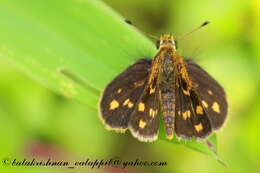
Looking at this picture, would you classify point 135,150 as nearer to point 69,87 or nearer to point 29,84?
point 29,84

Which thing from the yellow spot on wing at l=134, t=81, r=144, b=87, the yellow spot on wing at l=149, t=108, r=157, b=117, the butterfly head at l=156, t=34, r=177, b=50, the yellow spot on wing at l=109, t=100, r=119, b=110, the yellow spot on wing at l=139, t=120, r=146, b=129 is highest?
the butterfly head at l=156, t=34, r=177, b=50

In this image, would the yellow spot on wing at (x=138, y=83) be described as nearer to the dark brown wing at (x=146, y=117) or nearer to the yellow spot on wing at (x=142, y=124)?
the dark brown wing at (x=146, y=117)

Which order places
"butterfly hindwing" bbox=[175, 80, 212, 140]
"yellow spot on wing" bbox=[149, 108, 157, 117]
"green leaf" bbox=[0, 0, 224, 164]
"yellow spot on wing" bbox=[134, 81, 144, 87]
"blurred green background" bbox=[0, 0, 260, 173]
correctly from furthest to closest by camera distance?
"blurred green background" bbox=[0, 0, 260, 173] → "yellow spot on wing" bbox=[134, 81, 144, 87] → "yellow spot on wing" bbox=[149, 108, 157, 117] → "butterfly hindwing" bbox=[175, 80, 212, 140] → "green leaf" bbox=[0, 0, 224, 164]

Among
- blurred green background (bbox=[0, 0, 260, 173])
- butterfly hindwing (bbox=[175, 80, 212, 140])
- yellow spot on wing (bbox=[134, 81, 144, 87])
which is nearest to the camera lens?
butterfly hindwing (bbox=[175, 80, 212, 140])

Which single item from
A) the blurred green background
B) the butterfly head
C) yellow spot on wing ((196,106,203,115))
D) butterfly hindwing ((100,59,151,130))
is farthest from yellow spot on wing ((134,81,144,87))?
the blurred green background

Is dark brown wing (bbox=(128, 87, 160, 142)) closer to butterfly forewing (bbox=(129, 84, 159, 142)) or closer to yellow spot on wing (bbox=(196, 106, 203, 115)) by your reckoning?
butterfly forewing (bbox=(129, 84, 159, 142))

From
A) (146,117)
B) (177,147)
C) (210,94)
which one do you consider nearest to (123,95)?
(146,117)

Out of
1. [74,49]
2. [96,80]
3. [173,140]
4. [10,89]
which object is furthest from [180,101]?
[10,89]

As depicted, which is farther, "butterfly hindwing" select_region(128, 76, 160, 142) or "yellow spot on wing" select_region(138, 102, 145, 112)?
"yellow spot on wing" select_region(138, 102, 145, 112)
